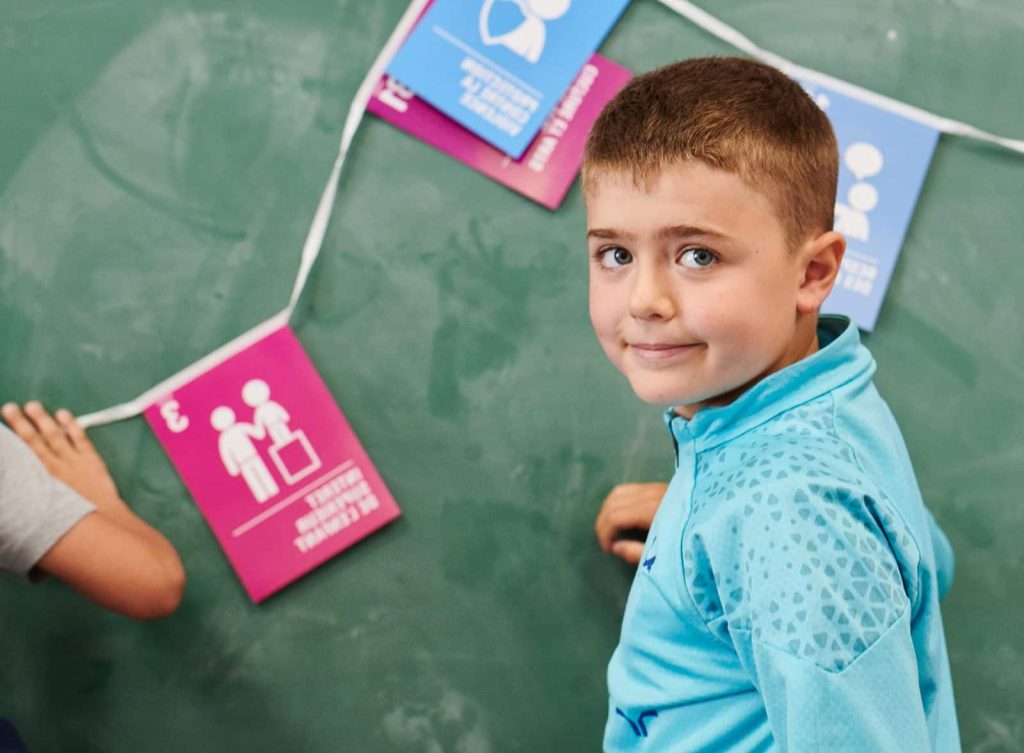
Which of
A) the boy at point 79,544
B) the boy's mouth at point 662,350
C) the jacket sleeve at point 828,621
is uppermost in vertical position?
the boy's mouth at point 662,350

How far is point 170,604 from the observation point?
0.85 meters

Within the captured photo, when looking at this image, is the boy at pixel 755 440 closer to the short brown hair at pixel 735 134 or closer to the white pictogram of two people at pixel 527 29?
the short brown hair at pixel 735 134

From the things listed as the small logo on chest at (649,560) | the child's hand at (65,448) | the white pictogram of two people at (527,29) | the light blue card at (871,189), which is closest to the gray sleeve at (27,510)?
the child's hand at (65,448)

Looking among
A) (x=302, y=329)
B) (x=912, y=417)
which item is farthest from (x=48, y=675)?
(x=912, y=417)

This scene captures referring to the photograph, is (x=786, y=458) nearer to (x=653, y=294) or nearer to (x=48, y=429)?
(x=653, y=294)

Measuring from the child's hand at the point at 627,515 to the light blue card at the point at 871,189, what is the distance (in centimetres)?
28

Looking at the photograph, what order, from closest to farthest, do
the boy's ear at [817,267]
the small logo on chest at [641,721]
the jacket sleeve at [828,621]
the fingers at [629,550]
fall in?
the jacket sleeve at [828,621], the boy's ear at [817,267], the small logo on chest at [641,721], the fingers at [629,550]

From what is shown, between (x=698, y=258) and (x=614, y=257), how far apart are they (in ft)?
0.22

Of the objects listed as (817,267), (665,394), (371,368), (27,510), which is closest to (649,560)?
(665,394)

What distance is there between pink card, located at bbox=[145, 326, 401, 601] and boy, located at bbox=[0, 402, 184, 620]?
0.24 ft

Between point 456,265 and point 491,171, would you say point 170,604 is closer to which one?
point 456,265

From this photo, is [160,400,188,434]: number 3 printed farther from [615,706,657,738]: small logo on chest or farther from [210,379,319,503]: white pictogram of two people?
[615,706,657,738]: small logo on chest

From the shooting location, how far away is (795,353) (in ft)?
2.08

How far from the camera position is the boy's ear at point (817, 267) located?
590 millimetres
